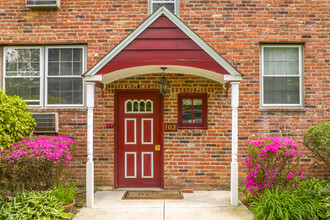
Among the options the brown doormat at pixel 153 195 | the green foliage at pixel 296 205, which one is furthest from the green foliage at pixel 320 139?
the brown doormat at pixel 153 195

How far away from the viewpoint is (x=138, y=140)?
700 cm

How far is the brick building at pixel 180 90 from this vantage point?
6.89 meters

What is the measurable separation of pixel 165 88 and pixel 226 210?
2.99 meters

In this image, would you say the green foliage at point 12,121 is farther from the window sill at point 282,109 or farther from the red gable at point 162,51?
the window sill at point 282,109

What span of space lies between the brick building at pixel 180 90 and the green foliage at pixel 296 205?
1938 mm

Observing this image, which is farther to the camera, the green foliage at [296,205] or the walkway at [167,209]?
the walkway at [167,209]

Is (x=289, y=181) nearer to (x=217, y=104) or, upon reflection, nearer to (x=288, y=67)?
(x=217, y=104)

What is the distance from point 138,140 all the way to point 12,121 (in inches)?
113

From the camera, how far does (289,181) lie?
217 inches

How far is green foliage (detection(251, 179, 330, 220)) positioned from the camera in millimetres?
4543

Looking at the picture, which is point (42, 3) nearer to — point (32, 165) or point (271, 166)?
point (32, 165)

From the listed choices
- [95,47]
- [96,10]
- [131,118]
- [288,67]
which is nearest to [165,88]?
[131,118]

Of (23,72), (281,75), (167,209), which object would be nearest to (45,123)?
(23,72)

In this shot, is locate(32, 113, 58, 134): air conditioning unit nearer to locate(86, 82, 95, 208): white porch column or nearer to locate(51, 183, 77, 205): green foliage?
locate(86, 82, 95, 208): white porch column
